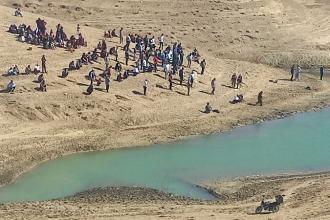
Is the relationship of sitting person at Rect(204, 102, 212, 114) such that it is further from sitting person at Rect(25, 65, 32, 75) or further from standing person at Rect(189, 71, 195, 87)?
sitting person at Rect(25, 65, 32, 75)

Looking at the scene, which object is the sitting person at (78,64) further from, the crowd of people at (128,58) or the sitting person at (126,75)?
the sitting person at (126,75)

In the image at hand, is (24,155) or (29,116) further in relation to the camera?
(29,116)

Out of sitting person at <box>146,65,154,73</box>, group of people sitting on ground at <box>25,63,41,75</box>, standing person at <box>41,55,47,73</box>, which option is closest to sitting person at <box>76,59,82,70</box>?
standing person at <box>41,55,47,73</box>

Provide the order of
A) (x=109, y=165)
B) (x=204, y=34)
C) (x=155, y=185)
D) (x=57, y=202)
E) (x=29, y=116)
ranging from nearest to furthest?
1. (x=57, y=202)
2. (x=155, y=185)
3. (x=109, y=165)
4. (x=29, y=116)
5. (x=204, y=34)

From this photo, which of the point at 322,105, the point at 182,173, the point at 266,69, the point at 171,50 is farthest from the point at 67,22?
the point at 182,173

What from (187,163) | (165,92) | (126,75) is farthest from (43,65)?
(187,163)

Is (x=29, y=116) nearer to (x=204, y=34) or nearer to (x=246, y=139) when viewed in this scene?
(x=246, y=139)
